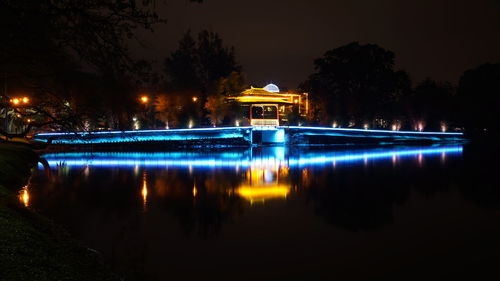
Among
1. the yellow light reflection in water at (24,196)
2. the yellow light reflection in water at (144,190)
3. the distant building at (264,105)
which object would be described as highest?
the distant building at (264,105)

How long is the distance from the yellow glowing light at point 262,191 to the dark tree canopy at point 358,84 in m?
48.1

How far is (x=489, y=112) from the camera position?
65.4 m

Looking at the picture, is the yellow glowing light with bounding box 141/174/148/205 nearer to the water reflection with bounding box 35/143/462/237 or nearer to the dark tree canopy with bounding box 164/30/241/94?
the water reflection with bounding box 35/143/462/237

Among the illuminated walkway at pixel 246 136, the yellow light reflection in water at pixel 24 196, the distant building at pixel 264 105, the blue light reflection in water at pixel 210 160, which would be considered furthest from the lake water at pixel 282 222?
the distant building at pixel 264 105

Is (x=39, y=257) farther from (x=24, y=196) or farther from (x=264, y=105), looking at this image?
(x=264, y=105)

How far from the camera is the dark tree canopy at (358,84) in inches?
2704

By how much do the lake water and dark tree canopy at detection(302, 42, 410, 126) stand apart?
4411 centimetres

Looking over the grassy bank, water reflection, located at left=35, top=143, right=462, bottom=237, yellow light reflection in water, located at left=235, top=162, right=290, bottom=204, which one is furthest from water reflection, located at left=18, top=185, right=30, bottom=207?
yellow light reflection in water, located at left=235, top=162, right=290, bottom=204

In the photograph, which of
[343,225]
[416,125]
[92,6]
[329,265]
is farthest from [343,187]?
[416,125]

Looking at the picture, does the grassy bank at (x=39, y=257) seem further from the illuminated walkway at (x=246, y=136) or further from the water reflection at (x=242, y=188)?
the illuminated walkway at (x=246, y=136)

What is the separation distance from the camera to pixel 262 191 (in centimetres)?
1947

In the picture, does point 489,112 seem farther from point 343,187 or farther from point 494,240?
point 494,240

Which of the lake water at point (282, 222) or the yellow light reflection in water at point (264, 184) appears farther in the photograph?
the yellow light reflection in water at point (264, 184)

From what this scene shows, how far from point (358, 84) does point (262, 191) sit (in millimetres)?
55928
